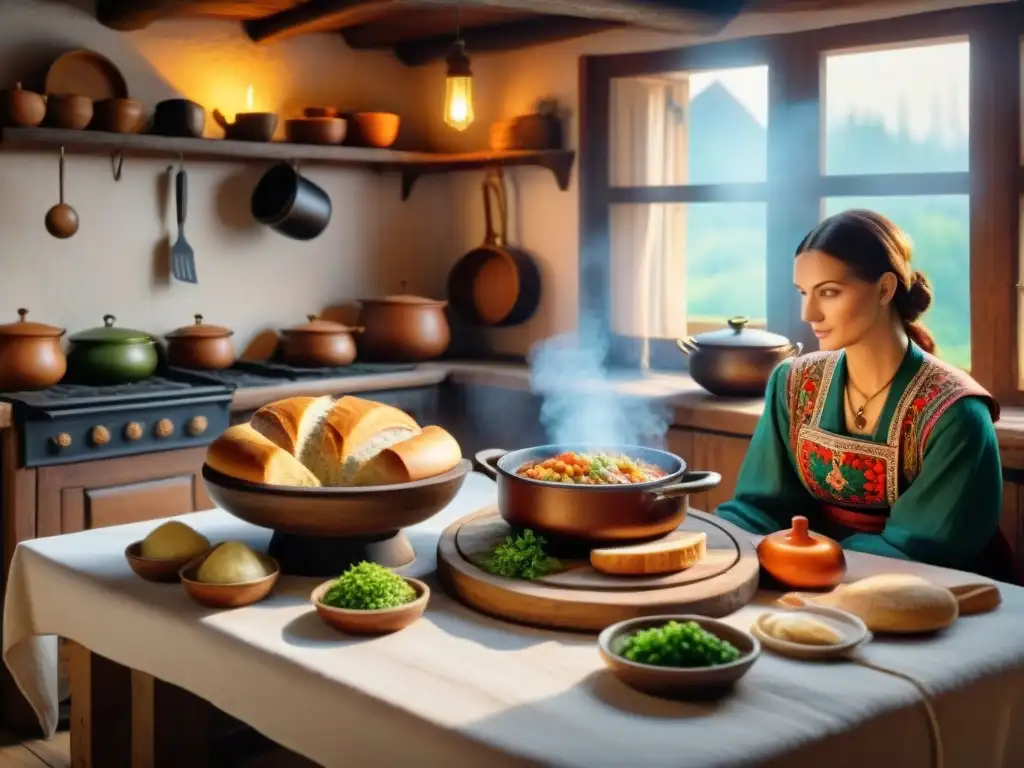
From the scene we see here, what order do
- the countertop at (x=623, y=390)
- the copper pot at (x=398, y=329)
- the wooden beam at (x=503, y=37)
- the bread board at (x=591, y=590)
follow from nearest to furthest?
the bread board at (x=591, y=590), the countertop at (x=623, y=390), the wooden beam at (x=503, y=37), the copper pot at (x=398, y=329)

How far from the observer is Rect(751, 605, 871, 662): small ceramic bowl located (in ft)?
4.74

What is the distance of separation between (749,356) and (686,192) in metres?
0.89

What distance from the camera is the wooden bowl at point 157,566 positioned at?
1791mm

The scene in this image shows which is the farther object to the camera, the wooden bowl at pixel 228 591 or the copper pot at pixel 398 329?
the copper pot at pixel 398 329

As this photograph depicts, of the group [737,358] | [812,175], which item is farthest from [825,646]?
[812,175]

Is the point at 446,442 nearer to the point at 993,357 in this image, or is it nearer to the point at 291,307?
the point at 993,357

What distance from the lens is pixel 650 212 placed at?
437cm

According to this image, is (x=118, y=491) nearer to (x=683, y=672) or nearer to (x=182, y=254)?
(x=182, y=254)

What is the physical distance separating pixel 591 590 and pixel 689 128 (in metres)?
2.91

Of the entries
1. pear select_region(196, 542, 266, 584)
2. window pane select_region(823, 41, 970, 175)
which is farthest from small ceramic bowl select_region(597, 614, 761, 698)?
window pane select_region(823, 41, 970, 175)

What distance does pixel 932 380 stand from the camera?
2.26 meters

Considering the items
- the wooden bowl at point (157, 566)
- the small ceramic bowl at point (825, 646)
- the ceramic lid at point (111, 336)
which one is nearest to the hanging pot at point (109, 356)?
the ceramic lid at point (111, 336)

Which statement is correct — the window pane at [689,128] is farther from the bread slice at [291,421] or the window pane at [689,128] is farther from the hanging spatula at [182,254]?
the bread slice at [291,421]

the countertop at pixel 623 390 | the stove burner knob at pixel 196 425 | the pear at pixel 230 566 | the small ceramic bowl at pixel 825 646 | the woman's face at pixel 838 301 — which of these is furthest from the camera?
the stove burner knob at pixel 196 425
